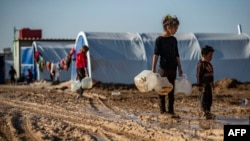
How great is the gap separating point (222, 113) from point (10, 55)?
4927cm

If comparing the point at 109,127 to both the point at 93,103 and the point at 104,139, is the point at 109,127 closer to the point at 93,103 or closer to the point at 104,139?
the point at 104,139

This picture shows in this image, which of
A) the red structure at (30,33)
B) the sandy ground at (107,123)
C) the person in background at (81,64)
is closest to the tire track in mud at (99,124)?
the sandy ground at (107,123)

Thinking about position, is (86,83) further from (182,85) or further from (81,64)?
(182,85)

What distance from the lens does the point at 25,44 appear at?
41.3 m

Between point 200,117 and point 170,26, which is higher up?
point 170,26

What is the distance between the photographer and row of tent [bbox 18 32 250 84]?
2417 centimetres

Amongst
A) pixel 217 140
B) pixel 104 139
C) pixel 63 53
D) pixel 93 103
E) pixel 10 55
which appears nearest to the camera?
pixel 217 140

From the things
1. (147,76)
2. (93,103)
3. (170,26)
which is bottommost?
(93,103)

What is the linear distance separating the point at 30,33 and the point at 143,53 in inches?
832

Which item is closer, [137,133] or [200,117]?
[137,133]

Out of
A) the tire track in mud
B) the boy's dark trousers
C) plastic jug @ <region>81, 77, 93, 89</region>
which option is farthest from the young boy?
plastic jug @ <region>81, 77, 93, 89</region>

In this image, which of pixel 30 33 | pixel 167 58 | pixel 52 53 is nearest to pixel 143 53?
pixel 52 53

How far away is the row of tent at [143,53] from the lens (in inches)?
952

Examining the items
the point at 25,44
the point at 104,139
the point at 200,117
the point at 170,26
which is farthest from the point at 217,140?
the point at 25,44
